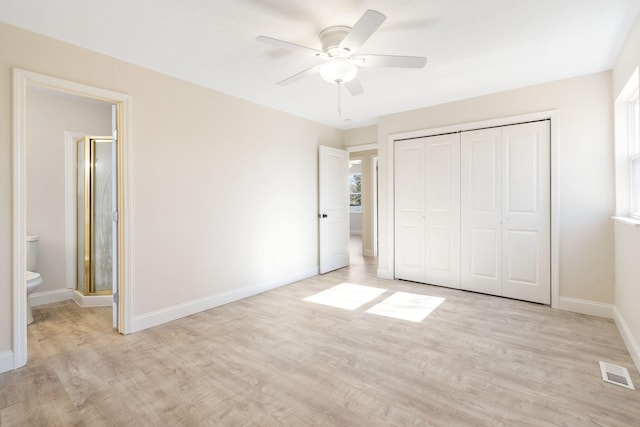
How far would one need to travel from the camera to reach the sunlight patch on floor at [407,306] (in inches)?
129

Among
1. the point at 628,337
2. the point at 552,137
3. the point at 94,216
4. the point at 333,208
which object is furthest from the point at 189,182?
the point at 628,337

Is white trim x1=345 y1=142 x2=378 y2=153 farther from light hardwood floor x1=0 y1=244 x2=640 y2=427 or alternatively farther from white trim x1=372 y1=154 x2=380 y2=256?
light hardwood floor x1=0 y1=244 x2=640 y2=427

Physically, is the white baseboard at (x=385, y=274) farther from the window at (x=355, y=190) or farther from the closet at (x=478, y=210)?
the window at (x=355, y=190)

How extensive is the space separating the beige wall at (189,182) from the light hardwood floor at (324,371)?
533 millimetres

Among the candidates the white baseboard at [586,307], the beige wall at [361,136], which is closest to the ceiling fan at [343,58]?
the beige wall at [361,136]

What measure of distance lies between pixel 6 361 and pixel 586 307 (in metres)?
5.12

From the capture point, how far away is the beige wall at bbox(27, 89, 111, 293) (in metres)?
3.66

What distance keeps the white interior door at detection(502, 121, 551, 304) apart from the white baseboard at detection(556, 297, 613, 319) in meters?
0.15

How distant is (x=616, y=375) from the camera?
213 cm

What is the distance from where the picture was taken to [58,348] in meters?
2.59

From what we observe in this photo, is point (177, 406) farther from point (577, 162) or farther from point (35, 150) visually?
point (577, 162)

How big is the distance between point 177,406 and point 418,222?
3.62 m

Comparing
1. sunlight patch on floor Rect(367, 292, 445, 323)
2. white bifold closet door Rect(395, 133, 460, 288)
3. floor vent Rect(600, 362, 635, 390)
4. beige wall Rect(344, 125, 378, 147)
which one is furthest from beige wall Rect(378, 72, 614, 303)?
beige wall Rect(344, 125, 378, 147)

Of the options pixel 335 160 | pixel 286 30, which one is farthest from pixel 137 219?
pixel 335 160
